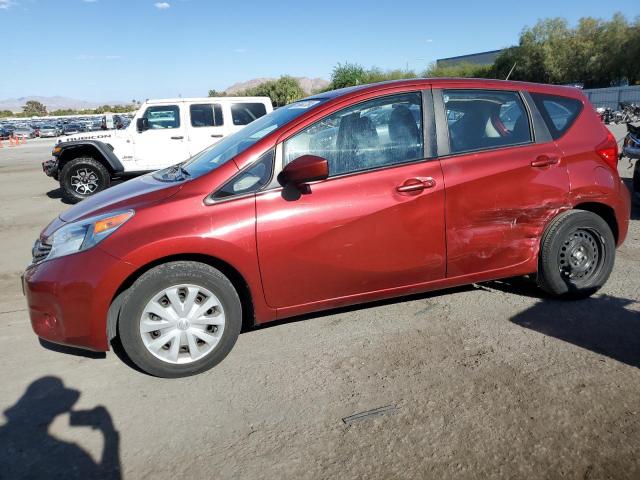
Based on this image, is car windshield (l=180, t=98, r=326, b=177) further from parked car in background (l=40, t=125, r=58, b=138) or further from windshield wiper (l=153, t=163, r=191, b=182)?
parked car in background (l=40, t=125, r=58, b=138)

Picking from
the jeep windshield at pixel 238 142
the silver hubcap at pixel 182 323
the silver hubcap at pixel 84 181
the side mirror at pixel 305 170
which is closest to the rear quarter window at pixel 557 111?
the jeep windshield at pixel 238 142

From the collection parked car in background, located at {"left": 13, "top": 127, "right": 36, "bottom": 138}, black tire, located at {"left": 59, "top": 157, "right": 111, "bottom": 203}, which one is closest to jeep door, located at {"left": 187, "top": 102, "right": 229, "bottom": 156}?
black tire, located at {"left": 59, "top": 157, "right": 111, "bottom": 203}

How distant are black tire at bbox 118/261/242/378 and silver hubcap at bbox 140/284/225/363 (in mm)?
29

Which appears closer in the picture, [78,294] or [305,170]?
[78,294]

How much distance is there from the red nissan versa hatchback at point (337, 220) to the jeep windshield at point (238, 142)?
26mm

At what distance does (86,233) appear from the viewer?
3240 millimetres

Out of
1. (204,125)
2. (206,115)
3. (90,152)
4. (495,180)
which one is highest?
(206,115)

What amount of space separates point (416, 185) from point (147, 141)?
843cm

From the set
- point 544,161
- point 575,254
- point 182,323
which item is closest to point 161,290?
point 182,323

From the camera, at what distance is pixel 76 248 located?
3.19m

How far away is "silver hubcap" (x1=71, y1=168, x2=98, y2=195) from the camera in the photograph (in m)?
10.2

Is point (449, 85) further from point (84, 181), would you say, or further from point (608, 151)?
point (84, 181)

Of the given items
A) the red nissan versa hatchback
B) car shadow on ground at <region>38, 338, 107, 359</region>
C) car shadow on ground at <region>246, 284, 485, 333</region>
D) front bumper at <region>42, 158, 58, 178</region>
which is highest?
front bumper at <region>42, 158, 58, 178</region>

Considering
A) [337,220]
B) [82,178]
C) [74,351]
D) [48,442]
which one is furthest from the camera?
[82,178]
